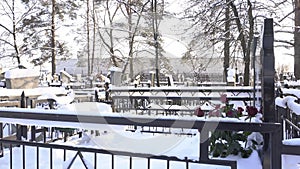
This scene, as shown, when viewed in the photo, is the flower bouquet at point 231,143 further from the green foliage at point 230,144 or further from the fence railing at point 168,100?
the fence railing at point 168,100

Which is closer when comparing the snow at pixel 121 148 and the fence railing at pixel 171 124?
the fence railing at pixel 171 124

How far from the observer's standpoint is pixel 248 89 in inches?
331

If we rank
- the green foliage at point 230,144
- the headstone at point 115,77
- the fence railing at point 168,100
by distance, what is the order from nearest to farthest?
1. the green foliage at point 230,144
2. the fence railing at point 168,100
3. the headstone at point 115,77

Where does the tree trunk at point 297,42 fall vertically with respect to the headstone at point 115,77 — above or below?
above

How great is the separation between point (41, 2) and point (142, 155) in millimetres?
20233

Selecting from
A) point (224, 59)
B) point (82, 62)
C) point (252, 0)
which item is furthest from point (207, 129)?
point (82, 62)

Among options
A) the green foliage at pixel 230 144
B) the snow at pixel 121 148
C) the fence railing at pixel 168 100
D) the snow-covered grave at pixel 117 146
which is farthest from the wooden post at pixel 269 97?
the fence railing at pixel 168 100

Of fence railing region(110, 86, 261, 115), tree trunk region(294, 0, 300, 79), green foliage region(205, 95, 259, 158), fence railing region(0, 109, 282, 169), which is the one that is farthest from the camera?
tree trunk region(294, 0, 300, 79)

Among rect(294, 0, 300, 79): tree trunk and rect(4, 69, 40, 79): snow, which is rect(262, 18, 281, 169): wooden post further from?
rect(294, 0, 300, 79): tree trunk

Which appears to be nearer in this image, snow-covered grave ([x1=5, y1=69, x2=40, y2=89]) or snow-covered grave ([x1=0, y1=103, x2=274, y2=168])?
snow-covered grave ([x1=0, y1=103, x2=274, y2=168])

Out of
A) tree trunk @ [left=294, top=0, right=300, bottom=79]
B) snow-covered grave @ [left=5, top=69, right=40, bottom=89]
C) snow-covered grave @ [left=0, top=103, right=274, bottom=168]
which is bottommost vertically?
snow-covered grave @ [left=0, top=103, right=274, bottom=168]

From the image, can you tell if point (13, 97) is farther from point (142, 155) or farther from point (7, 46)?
point (7, 46)

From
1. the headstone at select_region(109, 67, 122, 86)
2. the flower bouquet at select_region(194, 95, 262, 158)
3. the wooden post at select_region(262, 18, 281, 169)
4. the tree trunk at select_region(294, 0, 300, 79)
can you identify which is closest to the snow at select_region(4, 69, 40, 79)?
the headstone at select_region(109, 67, 122, 86)

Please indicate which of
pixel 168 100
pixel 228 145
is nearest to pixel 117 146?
pixel 228 145
